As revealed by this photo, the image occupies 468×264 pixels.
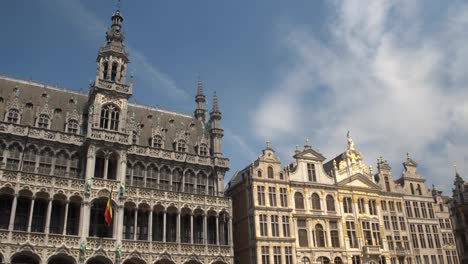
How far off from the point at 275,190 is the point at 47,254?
26.6 metres

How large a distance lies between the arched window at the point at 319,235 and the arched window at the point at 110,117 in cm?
2711

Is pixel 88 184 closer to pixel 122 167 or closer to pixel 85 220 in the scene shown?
pixel 85 220

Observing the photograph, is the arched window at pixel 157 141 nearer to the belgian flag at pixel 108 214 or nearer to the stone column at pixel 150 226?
the stone column at pixel 150 226

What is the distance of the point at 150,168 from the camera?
5041cm

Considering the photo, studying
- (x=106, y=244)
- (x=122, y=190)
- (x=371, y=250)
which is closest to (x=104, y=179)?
(x=122, y=190)

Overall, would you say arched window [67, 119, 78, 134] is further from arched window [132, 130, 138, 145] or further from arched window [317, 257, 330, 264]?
arched window [317, 257, 330, 264]

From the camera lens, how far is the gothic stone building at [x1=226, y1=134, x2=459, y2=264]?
53281mm

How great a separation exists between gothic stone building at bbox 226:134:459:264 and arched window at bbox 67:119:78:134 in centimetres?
2059

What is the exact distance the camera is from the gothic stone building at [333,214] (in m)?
53.3

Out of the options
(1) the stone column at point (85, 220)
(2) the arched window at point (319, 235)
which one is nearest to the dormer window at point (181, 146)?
(1) the stone column at point (85, 220)

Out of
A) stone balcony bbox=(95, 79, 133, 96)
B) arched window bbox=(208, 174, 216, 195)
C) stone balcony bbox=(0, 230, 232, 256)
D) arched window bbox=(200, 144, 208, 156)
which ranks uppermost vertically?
stone balcony bbox=(95, 79, 133, 96)

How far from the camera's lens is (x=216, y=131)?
55812mm

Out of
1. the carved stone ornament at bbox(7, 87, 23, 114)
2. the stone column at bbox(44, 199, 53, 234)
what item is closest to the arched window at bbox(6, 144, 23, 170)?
the carved stone ornament at bbox(7, 87, 23, 114)

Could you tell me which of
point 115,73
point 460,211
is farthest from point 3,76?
point 460,211
